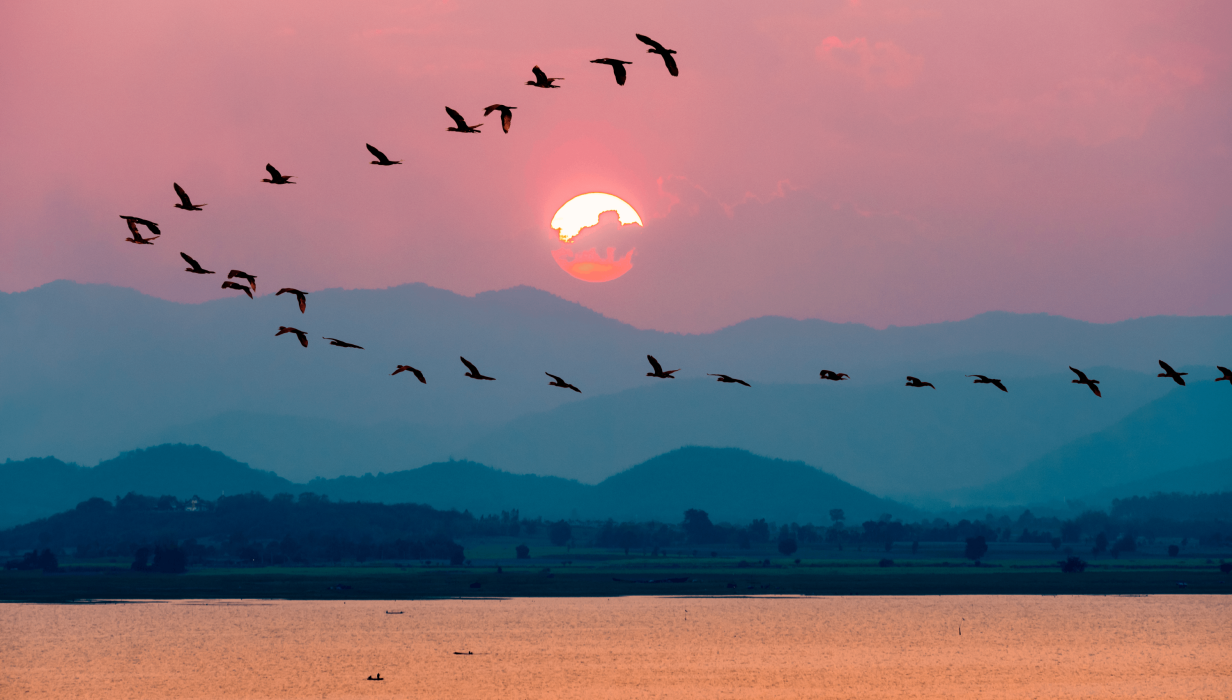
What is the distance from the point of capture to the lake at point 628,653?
368 feet

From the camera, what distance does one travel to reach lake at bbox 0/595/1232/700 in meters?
112

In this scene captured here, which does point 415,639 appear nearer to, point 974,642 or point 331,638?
point 331,638

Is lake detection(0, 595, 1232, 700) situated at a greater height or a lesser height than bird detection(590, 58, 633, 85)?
lesser

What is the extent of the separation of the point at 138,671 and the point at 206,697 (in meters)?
23.0

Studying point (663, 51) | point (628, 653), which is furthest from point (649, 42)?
point (628, 653)

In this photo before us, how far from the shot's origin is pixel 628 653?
137 meters

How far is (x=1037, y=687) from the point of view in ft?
368

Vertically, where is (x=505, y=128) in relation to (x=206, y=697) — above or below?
above

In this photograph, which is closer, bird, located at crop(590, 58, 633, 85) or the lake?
bird, located at crop(590, 58, 633, 85)

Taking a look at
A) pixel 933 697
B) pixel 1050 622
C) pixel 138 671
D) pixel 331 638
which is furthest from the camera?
pixel 1050 622

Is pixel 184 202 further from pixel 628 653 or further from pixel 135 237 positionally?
pixel 628 653

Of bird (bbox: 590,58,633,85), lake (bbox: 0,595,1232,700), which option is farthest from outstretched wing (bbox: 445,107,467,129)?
lake (bbox: 0,595,1232,700)

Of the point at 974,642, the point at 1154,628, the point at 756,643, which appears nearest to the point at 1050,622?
the point at 1154,628

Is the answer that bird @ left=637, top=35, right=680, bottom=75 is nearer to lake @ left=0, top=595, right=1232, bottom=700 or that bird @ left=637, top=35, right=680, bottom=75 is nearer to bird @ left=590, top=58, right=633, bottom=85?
bird @ left=590, top=58, right=633, bottom=85
